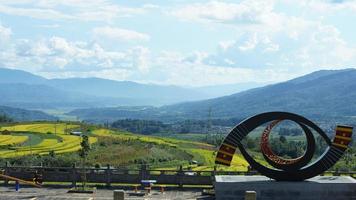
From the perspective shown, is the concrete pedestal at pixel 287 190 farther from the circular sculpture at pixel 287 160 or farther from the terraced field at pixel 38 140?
the terraced field at pixel 38 140

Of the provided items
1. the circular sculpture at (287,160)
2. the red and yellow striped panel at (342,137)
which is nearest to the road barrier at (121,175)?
the circular sculpture at (287,160)

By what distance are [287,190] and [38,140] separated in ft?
185

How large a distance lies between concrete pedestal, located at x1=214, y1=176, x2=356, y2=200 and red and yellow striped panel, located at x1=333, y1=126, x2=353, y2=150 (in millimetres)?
2064

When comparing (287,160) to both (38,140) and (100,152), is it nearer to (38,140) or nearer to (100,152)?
(100,152)

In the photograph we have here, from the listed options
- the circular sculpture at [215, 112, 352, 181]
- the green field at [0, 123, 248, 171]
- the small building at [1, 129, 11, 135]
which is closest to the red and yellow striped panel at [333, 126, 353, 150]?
the circular sculpture at [215, 112, 352, 181]

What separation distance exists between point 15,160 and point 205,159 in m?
22.9

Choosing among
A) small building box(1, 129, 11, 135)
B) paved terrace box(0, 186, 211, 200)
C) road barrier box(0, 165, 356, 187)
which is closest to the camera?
paved terrace box(0, 186, 211, 200)

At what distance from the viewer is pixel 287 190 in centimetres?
3216

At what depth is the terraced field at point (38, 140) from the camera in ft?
233

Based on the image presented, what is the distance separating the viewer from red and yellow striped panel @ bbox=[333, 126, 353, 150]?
32469 mm

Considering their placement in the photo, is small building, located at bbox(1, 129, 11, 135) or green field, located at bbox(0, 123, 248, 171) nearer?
green field, located at bbox(0, 123, 248, 171)

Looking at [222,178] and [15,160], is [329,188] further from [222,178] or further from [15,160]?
[15,160]

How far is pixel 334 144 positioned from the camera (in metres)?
32.9

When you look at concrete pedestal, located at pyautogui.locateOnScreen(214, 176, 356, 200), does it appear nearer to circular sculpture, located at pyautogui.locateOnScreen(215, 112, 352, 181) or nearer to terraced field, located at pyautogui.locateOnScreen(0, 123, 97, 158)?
circular sculpture, located at pyautogui.locateOnScreen(215, 112, 352, 181)
